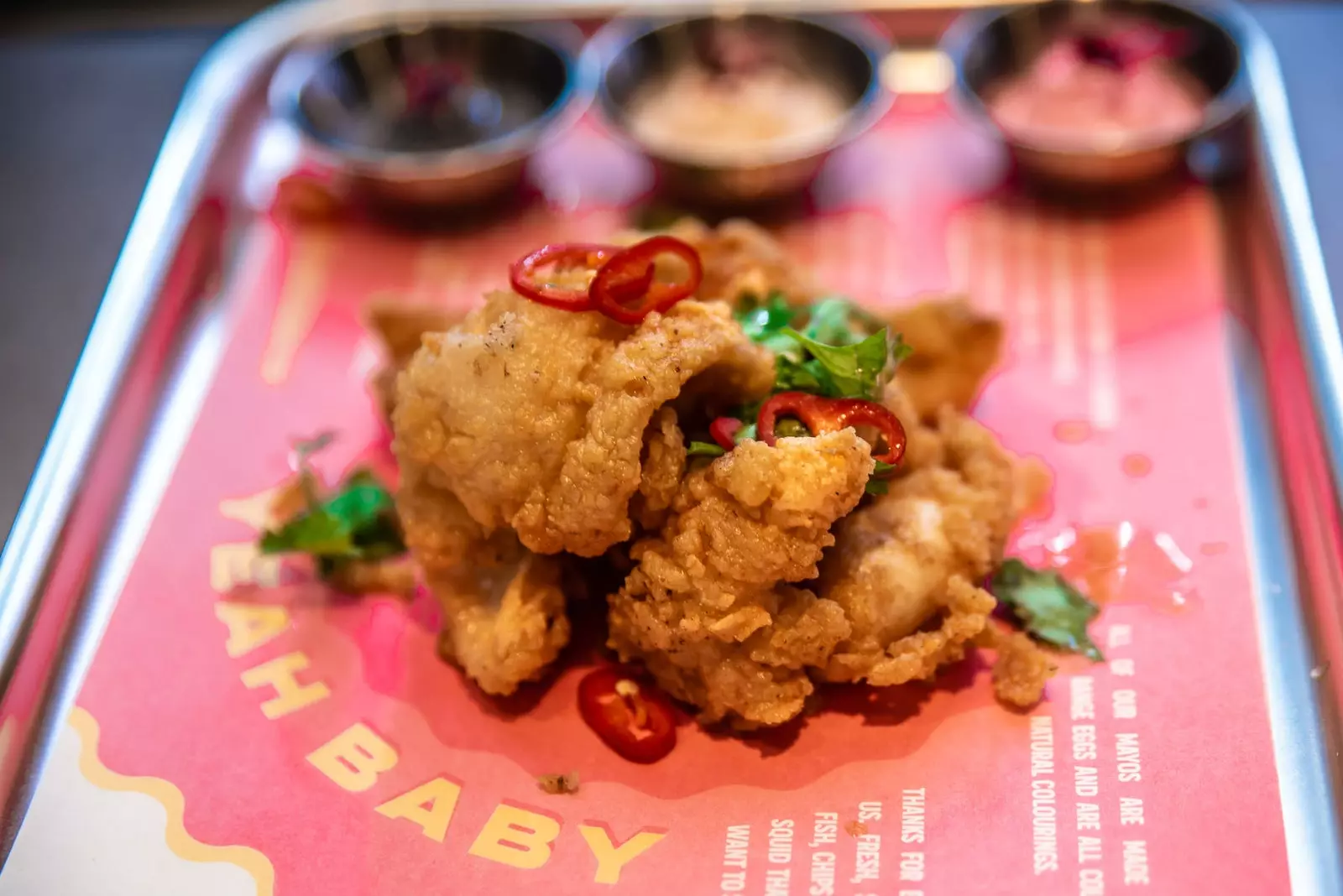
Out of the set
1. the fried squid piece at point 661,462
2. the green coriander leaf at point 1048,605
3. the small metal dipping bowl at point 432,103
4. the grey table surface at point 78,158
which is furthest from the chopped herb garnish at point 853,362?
the grey table surface at point 78,158

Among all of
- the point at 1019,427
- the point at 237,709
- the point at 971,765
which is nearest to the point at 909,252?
the point at 1019,427

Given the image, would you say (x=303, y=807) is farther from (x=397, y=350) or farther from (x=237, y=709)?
(x=397, y=350)

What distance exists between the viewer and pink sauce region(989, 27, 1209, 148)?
5.24 m

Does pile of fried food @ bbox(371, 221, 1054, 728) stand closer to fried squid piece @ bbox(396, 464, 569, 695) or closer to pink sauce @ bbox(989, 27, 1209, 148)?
fried squid piece @ bbox(396, 464, 569, 695)

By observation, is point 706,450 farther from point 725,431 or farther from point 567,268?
point 567,268

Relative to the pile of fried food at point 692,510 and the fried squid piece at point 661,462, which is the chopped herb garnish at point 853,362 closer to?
the pile of fried food at point 692,510

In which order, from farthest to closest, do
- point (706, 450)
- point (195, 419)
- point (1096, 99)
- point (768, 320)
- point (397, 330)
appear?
point (1096, 99), point (195, 419), point (397, 330), point (768, 320), point (706, 450)

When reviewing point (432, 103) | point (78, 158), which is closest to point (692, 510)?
point (432, 103)

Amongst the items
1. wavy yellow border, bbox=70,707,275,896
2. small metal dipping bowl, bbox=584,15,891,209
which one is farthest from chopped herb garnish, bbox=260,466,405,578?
small metal dipping bowl, bbox=584,15,891,209

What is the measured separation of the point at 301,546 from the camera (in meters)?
3.93

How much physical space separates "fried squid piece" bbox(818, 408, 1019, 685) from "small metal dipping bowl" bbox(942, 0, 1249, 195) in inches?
80.6

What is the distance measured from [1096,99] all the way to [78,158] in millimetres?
5254

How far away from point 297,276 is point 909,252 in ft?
8.43

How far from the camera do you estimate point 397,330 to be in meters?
4.24
